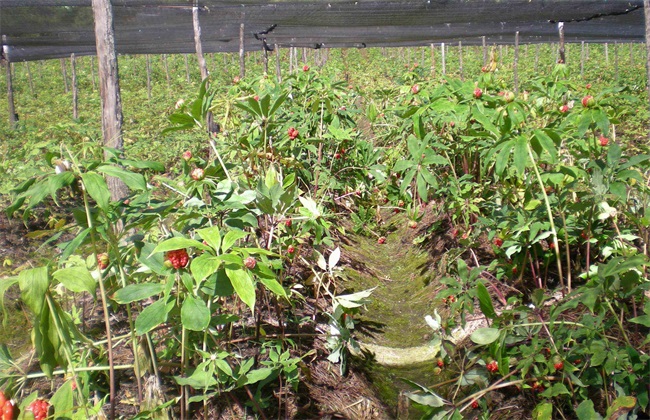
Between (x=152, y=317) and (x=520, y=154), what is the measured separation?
1168 millimetres

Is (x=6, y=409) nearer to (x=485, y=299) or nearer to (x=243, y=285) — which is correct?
(x=243, y=285)

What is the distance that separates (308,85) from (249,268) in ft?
9.24

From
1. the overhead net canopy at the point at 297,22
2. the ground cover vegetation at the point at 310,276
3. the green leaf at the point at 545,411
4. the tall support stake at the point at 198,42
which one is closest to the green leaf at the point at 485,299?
the ground cover vegetation at the point at 310,276

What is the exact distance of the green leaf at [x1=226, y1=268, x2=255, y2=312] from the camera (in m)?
1.04

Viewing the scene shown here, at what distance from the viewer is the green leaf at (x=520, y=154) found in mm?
1691

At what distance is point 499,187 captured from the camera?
270cm

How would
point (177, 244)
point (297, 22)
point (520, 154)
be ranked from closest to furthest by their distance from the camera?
point (177, 244) → point (520, 154) → point (297, 22)

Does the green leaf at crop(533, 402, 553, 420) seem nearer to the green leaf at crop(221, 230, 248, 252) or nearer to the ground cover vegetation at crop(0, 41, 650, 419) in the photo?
the ground cover vegetation at crop(0, 41, 650, 419)

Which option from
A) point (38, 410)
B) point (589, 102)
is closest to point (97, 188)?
point (38, 410)

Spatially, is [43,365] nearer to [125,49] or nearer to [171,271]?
[171,271]

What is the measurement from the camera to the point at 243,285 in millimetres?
1057

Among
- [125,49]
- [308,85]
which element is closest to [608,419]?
[308,85]

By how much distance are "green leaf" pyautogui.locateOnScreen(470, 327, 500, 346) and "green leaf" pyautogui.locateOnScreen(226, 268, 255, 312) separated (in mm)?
710

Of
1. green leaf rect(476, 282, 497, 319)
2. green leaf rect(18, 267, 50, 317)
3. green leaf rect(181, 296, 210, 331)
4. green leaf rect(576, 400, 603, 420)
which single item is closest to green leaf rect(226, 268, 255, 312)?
green leaf rect(181, 296, 210, 331)
